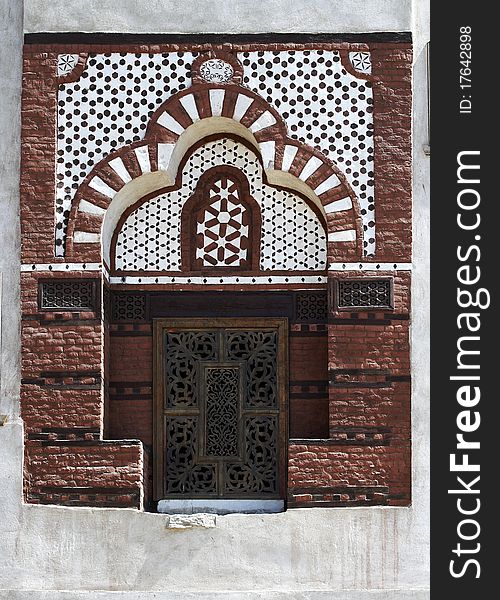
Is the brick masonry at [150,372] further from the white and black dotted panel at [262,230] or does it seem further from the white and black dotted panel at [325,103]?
the white and black dotted panel at [262,230]

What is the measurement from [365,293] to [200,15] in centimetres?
214

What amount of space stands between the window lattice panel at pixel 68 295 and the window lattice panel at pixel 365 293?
159 cm

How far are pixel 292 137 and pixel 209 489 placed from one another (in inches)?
92.9

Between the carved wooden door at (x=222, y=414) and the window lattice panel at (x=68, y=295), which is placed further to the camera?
the carved wooden door at (x=222, y=414)

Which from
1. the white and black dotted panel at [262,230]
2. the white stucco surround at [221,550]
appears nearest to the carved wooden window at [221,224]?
the white and black dotted panel at [262,230]

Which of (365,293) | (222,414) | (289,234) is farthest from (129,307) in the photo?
(365,293)

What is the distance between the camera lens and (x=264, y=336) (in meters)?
10.9

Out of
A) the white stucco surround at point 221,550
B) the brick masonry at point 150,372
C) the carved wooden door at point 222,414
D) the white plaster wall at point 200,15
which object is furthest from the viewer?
the white plaster wall at point 200,15

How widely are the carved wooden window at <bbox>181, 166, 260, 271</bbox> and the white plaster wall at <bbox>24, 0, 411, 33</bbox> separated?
0.98m

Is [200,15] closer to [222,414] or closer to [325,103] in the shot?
[325,103]

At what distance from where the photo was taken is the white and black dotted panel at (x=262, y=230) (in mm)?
10898

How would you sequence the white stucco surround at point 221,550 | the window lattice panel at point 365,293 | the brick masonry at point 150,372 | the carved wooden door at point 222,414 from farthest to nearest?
the carved wooden door at point 222,414 → the window lattice panel at point 365,293 → the brick masonry at point 150,372 → the white stucco surround at point 221,550

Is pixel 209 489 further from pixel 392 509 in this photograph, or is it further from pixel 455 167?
pixel 455 167

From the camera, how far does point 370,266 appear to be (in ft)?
34.8
